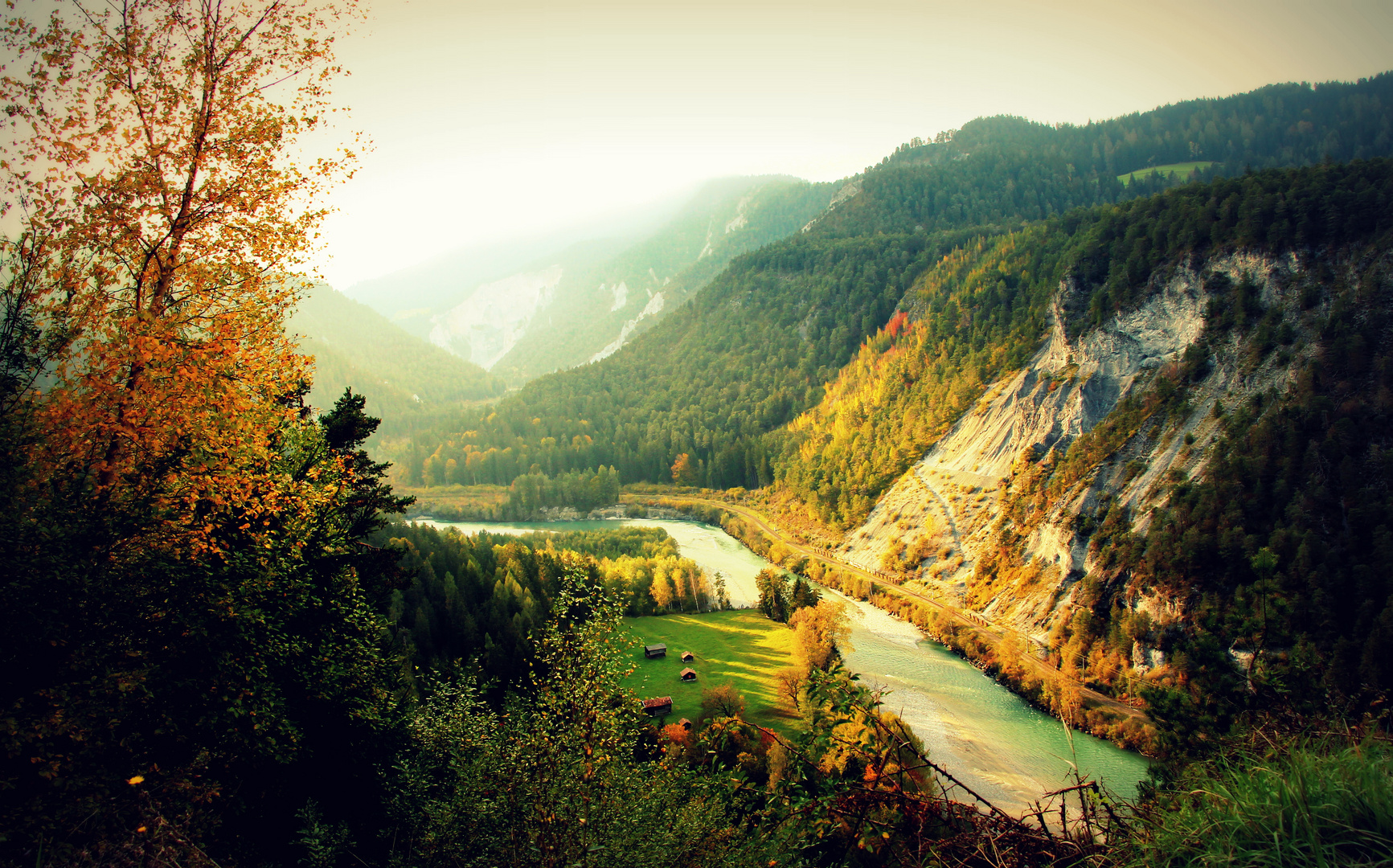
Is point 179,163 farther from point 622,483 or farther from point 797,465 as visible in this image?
point 622,483

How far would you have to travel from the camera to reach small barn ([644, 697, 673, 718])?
28.8m

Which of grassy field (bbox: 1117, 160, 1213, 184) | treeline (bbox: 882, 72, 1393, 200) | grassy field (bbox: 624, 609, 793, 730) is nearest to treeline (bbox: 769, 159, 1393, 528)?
grassy field (bbox: 624, 609, 793, 730)

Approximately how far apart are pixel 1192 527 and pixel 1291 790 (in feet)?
138

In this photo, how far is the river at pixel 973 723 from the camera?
91.6 ft

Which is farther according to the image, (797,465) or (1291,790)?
(797,465)

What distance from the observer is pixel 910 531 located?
57.9m

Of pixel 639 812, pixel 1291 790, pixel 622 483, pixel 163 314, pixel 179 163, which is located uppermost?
pixel 179 163

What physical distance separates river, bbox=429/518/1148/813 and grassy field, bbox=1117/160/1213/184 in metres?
159

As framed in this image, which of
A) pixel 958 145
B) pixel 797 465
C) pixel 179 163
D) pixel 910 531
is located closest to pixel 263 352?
pixel 179 163

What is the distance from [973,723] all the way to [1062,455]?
2800 cm

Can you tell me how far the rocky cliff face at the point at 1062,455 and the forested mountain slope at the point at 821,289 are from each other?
3866cm

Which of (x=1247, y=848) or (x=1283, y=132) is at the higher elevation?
(x=1283, y=132)

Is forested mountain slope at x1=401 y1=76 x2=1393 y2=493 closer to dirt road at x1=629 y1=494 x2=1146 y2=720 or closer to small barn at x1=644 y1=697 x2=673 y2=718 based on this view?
dirt road at x1=629 y1=494 x2=1146 y2=720

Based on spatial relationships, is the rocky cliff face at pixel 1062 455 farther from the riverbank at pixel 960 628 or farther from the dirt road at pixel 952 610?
the riverbank at pixel 960 628
